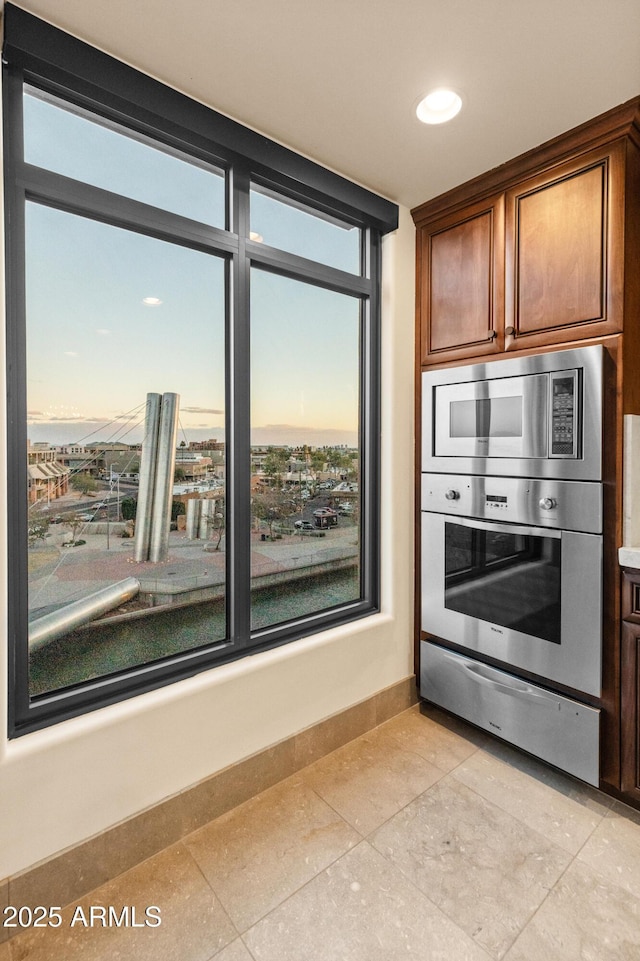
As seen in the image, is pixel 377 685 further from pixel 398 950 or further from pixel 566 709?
pixel 398 950

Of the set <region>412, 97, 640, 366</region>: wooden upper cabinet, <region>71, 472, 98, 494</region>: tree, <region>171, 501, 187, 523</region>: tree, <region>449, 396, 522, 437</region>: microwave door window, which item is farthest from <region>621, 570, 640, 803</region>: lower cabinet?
<region>71, 472, 98, 494</region>: tree

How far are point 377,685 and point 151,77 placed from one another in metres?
2.46

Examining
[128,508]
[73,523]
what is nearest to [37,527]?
[73,523]

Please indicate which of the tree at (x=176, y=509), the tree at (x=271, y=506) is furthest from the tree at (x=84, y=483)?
the tree at (x=271, y=506)

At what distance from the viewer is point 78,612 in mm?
1488

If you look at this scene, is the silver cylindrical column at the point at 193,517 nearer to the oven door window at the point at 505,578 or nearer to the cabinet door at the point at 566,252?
the oven door window at the point at 505,578

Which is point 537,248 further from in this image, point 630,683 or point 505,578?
point 630,683

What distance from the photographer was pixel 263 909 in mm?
1320

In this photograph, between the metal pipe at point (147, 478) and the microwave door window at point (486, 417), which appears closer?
the metal pipe at point (147, 478)

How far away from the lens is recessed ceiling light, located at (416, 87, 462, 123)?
1528mm

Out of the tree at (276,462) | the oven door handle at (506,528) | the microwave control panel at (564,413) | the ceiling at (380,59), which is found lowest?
the oven door handle at (506,528)

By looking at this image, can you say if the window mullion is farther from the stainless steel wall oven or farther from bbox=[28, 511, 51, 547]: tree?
the stainless steel wall oven

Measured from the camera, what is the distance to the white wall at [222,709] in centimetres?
130

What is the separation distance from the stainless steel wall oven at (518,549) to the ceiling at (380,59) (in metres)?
0.83
